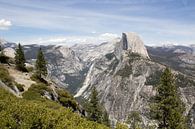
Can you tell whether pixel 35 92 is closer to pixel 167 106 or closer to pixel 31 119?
pixel 167 106

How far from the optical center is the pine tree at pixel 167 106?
2741 inches

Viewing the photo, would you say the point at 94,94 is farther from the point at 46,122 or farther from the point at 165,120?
the point at 46,122

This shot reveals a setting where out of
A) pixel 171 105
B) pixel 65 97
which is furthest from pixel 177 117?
pixel 65 97

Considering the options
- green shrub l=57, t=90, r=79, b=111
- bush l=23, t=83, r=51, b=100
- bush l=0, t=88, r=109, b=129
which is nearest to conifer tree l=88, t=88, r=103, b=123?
green shrub l=57, t=90, r=79, b=111

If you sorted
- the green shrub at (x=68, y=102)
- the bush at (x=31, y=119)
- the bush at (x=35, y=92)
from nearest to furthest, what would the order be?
the bush at (x=31, y=119) → the bush at (x=35, y=92) → the green shrub at (x=68, y=102)

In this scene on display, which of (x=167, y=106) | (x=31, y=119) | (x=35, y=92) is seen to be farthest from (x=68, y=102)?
(x=31, y=119)

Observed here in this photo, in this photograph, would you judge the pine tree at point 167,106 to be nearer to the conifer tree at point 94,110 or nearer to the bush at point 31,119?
the bush at point 31,119

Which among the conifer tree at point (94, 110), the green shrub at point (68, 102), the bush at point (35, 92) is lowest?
the conifer tree at point (94, 110)

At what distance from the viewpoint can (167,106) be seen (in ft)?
228

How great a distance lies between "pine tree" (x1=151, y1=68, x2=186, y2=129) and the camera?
69625 millimetres

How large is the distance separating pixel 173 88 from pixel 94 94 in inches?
1900

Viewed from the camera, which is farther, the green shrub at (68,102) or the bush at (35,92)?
the green shrub at (68,102)

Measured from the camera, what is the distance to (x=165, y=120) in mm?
71125

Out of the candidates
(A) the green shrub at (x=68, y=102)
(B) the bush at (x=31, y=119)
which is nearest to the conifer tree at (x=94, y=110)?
(A) the green shrub at (x=68, y=102)
